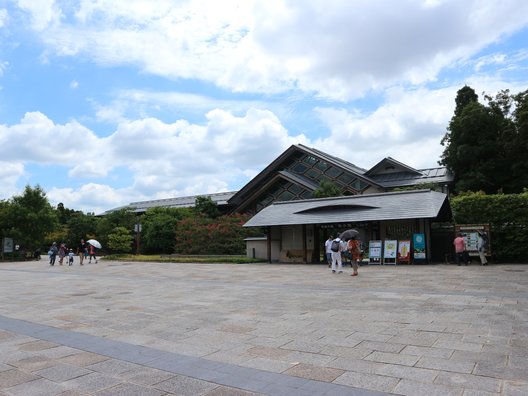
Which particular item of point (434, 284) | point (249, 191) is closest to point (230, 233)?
point (249, 191)

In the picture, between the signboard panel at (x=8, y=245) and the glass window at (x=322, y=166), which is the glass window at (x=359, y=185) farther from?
the signboard panel at (x=8, y=245)

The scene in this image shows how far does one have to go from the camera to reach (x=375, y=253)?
20641 millimetres

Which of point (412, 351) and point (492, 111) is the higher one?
point (492, 111)

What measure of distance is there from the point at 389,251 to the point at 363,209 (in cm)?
278

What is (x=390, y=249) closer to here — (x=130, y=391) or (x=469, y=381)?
(x=469, y=381)

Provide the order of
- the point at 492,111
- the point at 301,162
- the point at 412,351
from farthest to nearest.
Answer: the point at 301,162 → the point at 492,111 → the point at 412,351

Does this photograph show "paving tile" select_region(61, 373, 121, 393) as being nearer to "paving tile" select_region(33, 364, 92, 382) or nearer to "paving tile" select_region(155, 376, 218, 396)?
"paving tile" select_region(33, 364, 92, 382)

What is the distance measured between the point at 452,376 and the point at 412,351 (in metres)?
0.96

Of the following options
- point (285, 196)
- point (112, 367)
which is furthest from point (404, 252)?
point (285, 196)

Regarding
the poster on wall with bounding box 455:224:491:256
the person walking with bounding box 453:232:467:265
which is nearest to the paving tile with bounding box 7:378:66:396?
the person walking with bounding box 453:232:467:265

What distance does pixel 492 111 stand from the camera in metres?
36.4

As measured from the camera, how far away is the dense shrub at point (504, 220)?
1848 centimetres

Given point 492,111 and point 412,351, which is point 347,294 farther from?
point 492,111

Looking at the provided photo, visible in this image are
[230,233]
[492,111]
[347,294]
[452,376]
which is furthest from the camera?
[492,111]
